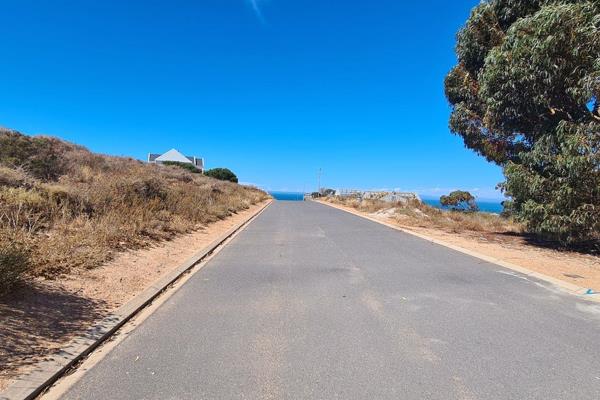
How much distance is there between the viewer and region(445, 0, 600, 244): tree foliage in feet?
31.6

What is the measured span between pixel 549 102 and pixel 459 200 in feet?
79.0

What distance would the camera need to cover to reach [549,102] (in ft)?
36.9

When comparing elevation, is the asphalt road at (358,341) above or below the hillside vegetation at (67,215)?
below

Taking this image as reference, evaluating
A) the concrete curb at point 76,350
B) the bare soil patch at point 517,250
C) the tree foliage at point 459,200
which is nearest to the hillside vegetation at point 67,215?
the concrete curb at point 76,350

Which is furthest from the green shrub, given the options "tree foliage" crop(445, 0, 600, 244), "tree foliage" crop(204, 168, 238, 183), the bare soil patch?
"tree foliage" crop(204, 168, 238, 183)

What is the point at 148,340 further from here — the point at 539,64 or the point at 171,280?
the point at 539,64

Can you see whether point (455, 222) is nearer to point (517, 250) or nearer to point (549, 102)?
point (517, 250)

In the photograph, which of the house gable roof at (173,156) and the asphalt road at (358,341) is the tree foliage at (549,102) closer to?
the asphalt road at (358,341)

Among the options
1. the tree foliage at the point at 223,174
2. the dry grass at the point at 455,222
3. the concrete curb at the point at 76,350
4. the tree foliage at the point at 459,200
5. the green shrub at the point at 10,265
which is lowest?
the concrete curb at the point at 76,350

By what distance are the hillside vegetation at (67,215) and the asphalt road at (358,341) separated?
202cm

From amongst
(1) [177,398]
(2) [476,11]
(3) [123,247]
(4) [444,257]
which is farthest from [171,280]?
(2) [476,11]

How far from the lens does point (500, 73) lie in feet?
37.2

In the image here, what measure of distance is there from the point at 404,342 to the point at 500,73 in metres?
9.99

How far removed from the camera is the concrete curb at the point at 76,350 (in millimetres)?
3141
